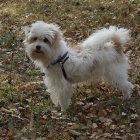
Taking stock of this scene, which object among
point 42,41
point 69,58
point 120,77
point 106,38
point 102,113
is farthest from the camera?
point 120,77

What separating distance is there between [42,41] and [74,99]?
53.8 inches

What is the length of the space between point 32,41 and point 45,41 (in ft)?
0.76

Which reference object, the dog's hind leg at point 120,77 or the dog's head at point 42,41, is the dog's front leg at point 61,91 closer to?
the dog's head at point 42,41

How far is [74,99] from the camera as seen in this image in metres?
8.38

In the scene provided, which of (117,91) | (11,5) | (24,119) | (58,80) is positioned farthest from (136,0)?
(24,119)

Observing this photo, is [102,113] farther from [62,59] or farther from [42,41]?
[42,41]

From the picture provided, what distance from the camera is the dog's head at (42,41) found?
25.0 ft

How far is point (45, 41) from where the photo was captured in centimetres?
775

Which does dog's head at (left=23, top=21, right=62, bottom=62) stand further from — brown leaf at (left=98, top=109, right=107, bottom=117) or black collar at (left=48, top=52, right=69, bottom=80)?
brown leaf at (left=98, top=109, right=107, bottom=117)

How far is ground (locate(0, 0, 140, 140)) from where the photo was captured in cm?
652

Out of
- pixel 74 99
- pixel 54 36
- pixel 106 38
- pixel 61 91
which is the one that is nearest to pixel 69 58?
pixel 54 36

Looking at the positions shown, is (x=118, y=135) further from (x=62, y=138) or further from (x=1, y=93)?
(x=1, y=93)

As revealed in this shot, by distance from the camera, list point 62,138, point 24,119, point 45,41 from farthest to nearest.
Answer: point 45,41, point 24,119, point 62,138

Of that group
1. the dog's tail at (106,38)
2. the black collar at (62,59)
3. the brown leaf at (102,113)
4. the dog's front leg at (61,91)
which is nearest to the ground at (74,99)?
the brown leaf at (102,113)
